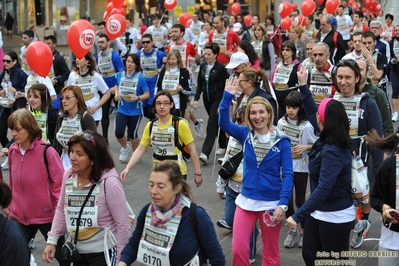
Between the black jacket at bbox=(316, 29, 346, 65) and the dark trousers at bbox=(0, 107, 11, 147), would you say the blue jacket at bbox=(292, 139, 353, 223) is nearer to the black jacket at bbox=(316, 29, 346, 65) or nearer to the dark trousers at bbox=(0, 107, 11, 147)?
the dark trousers at bbox=(0, 107, 11, 147)

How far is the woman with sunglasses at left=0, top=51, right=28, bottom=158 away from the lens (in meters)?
10.7

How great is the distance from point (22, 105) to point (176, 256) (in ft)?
22.8

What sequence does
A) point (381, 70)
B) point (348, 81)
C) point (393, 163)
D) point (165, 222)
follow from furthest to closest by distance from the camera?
point (381, 70), point (348, 81), point (393, 163), point (165, 222)

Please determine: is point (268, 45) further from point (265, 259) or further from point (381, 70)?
point (265, 259)

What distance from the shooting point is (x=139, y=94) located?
11.1 m

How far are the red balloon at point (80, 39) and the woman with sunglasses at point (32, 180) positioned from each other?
15.3 ft

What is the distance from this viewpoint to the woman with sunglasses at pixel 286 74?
995 centimetres

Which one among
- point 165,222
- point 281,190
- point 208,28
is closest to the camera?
point 165,222

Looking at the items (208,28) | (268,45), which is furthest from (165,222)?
(208,28)

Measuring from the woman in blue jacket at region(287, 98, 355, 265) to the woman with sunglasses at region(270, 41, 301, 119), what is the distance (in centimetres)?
440

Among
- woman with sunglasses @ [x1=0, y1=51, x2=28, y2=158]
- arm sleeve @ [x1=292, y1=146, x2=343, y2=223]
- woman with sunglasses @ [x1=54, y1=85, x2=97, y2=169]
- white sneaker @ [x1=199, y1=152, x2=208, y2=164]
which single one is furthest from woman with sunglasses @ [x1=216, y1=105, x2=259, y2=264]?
woman with sunglasses @ [x1=0, y1=51, x2=28, y2=158]

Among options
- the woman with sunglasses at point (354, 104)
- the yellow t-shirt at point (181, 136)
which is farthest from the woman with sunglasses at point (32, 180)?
the woman with sunglasses at point (354, 104)

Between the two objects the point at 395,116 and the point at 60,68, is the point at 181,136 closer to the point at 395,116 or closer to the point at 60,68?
the point at 60,68

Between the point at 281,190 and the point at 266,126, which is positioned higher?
the point at 266,126
